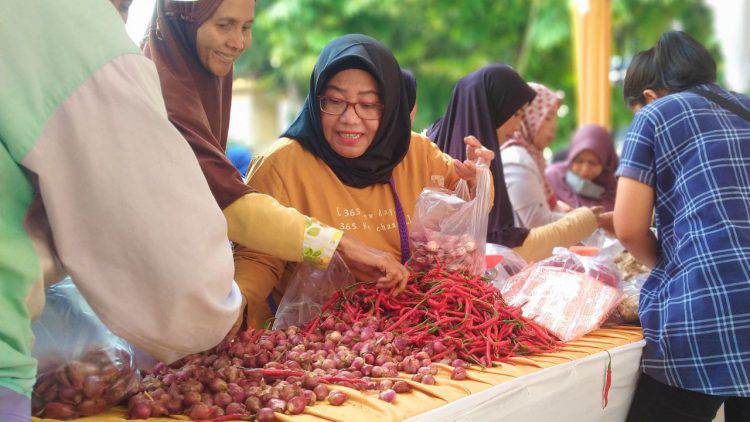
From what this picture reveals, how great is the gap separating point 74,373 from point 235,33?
98 cm

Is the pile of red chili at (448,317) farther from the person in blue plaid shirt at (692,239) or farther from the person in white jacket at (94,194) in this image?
the person in white jacket at (94,194)

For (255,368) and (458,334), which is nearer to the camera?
(255,368)

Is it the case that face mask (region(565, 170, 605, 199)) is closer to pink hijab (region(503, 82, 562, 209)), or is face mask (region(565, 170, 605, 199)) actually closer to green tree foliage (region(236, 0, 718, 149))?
pink hijab (region(503, 82, 562, 209))

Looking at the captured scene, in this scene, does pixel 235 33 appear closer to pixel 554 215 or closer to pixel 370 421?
pixel 370 421

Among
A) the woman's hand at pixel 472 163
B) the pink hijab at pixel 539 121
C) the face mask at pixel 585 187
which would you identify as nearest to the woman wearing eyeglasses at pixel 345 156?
the woman's hand at pixel 472 163

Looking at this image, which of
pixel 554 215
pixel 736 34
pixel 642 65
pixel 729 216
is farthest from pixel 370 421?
pixel 736 34

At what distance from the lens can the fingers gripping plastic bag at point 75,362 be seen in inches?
51.5

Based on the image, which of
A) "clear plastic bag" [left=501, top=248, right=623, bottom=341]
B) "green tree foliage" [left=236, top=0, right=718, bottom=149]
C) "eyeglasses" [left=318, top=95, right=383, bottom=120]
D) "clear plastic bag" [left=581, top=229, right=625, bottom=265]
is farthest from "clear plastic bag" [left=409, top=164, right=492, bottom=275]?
"green tree foliage" [left=236, top=0, right=718, bottom=149]

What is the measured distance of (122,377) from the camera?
138cm

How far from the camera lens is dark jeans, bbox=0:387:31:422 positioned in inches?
42.5

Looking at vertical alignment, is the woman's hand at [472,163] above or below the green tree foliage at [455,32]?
below

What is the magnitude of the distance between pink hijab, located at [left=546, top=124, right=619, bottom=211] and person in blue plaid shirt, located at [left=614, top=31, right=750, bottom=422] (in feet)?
6.95

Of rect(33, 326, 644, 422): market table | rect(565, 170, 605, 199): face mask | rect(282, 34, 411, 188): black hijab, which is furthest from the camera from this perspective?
rect(565, 170, 605, 199): face mask

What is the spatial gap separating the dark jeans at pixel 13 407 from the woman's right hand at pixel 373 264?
2.95 feet
